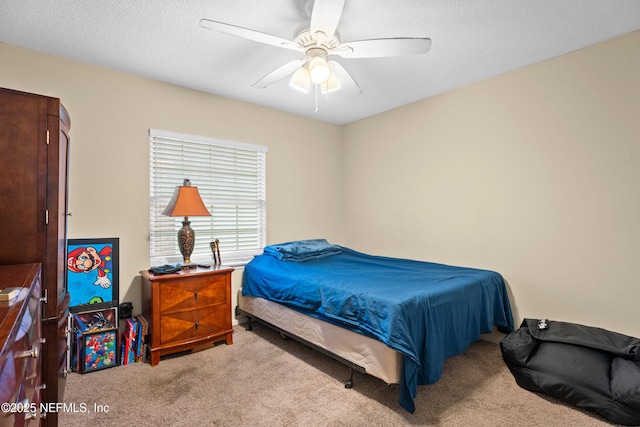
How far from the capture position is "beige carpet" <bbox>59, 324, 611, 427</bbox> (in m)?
1.82

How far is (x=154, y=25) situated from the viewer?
210cm

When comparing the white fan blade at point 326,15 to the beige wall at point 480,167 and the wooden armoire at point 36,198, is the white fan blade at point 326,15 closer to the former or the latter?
the wooden armoire at point 36,198

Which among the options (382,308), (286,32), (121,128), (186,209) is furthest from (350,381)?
(121,128)

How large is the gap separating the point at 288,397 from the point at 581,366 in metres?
1.82

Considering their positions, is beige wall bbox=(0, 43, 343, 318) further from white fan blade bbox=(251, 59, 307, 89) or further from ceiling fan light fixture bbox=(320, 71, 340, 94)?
ceiling fan light fixture bbox=(320, 71, 340, 94)

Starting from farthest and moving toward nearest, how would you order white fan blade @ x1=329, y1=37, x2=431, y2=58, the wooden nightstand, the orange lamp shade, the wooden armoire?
the orange lamp shade → the wooden nightstand → white fan blade @ x1=329, y1=37, x2=431, y2=58 → the wooden armoire

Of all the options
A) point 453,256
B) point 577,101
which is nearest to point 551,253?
point 453,256

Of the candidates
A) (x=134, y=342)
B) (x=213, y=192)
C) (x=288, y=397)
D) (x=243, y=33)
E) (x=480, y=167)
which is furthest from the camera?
(x=213, y=192)

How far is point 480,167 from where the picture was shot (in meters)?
3.03

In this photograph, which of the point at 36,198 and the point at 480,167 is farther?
the point at 480,167

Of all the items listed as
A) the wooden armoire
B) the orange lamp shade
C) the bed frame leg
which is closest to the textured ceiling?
the wooden armoire

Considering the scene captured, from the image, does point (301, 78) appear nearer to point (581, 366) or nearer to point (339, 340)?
point (339, 340)

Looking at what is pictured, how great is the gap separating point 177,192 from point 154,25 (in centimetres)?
128

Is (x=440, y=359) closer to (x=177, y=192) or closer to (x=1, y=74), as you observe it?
(x=177, y=192)
